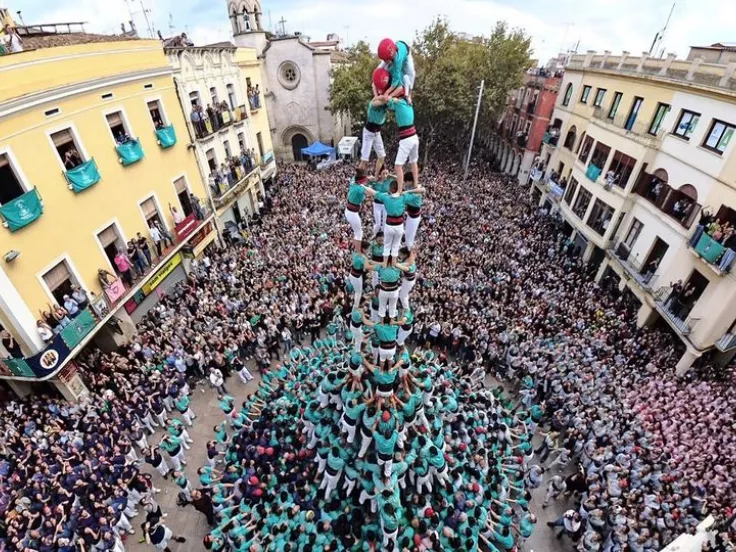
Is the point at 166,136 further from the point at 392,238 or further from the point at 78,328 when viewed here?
the point at 392,238

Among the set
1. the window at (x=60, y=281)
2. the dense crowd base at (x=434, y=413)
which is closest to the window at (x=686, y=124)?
the dense crowd base at (x=434, y=413)

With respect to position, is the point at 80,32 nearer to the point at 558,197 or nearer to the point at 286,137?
the point at 286,137

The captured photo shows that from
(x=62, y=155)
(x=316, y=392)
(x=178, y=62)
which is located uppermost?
(x=178, y=62)

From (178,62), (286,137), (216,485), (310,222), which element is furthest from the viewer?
(286,137)

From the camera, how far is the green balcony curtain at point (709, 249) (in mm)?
15070

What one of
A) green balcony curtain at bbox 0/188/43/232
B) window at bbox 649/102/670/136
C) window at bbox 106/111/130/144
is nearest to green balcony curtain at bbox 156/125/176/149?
window at bbox 106/111/130/144

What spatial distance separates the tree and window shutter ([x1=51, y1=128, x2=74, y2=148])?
27.4m

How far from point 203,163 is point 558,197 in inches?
926

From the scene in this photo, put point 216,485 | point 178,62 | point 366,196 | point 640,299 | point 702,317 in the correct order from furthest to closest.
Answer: point 178,62 < point 640,299 < point 702,317 < point 216,485 < point 366,196

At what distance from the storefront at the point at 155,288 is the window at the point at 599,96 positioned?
26683 millimetres

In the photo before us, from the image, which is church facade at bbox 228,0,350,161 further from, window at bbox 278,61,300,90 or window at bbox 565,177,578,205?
window at bbox 565,177,578,205

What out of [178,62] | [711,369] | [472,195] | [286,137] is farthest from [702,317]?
[286,137]

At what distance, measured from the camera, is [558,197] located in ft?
92.0

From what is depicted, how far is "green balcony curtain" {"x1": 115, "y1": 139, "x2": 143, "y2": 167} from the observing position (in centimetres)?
1692
